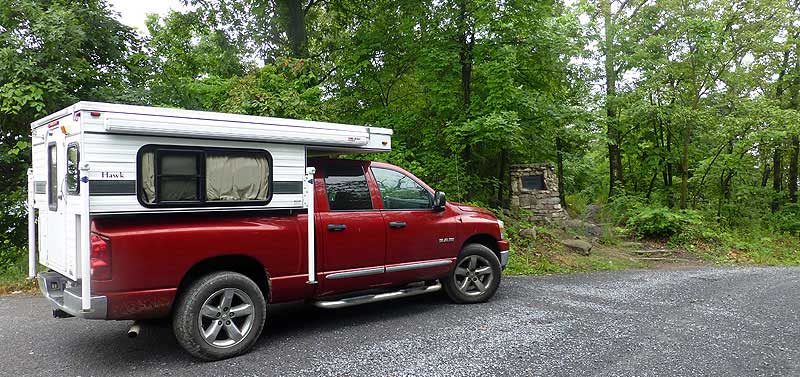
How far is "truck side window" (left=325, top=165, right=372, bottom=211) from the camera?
5.39 metres

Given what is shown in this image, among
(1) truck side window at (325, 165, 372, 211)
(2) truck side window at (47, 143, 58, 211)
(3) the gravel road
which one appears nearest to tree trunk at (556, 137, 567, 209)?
(3) the gravel road

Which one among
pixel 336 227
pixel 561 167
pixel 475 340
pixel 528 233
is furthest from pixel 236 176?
pixel 561 167

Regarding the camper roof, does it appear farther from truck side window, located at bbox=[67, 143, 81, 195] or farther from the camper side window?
truck side window, located at bbox=[67, 143, 81, 195]

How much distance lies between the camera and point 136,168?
13.4 ft

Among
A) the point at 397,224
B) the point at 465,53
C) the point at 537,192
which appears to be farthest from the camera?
the point at 537,192

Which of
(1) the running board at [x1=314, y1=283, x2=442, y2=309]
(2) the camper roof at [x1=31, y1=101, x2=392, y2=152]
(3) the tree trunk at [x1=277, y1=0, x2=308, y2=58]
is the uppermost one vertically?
(3) the tree trunk at [x1=277, y1=0, x2=308, y2=58]

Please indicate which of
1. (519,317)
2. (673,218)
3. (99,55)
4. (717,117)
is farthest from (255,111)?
(717,117)

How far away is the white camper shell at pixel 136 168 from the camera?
3.90 meters

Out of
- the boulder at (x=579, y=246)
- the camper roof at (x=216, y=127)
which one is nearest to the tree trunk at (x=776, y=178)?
the boulder at (x=579, y=246)

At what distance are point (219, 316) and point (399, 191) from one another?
2.43m

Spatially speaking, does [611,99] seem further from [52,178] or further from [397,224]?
[52,178]

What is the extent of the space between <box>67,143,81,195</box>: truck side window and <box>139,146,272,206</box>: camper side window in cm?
51

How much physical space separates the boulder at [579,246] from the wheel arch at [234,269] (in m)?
7.69

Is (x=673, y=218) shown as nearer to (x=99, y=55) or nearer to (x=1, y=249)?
(x=99, y=55)
